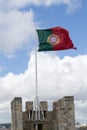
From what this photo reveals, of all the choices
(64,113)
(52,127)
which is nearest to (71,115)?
(64,113)

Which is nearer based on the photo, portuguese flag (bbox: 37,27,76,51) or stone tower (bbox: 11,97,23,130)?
portuguese flag (bbox: 37,27,76,51)

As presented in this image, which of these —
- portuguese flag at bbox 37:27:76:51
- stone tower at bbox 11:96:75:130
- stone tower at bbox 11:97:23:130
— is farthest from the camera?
stone tower at bbox 11:97:23:130

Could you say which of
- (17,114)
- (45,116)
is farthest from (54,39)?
(45,116)

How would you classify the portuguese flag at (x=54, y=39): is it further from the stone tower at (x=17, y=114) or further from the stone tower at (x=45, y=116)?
the stone tower at (x=17, y=114)

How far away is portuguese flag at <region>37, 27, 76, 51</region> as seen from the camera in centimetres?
3206

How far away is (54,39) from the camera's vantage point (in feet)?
107

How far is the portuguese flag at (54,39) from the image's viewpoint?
105 feet

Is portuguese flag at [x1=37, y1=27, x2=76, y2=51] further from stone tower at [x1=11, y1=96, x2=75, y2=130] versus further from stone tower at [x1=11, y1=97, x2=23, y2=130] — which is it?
stone tower at [x1=11, y1=97, x2=23, y2=130]

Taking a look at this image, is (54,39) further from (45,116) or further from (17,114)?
(45,116)

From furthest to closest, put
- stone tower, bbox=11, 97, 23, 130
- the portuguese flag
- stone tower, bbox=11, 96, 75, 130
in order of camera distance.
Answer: stone tower, bbox=11, 97, 23, 130, stone tower, bbox=11, 96, 75, 130, the portuguese flag

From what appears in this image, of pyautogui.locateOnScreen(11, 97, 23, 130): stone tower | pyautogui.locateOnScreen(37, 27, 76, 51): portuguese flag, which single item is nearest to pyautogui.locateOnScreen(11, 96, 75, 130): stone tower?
pyautogui.locateOnScreen(11, 97, 23, 130): stone tower

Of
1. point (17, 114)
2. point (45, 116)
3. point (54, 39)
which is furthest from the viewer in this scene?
point (45, 116)

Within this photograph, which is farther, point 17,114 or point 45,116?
point 45,116

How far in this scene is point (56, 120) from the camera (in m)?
34.2
